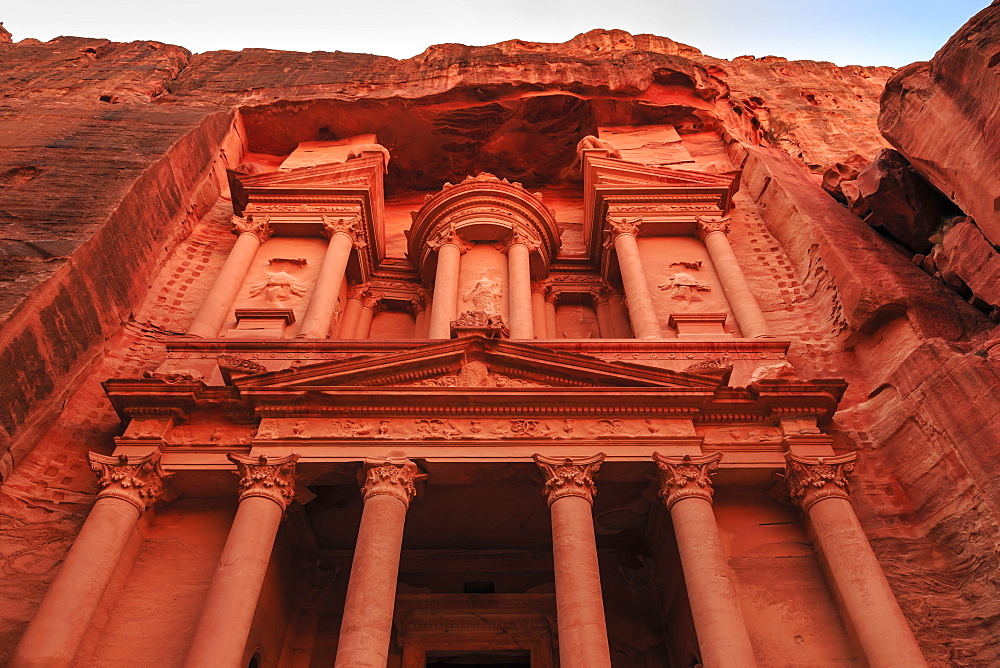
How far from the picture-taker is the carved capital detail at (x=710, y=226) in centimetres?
1659

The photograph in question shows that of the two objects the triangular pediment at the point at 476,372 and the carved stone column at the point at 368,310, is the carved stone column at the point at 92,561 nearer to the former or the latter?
the triangular pediment at the point at 476,372

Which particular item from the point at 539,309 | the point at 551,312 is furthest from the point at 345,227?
the point at 551,312

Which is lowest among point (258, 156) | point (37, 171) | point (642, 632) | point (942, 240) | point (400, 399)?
point (642, 632)

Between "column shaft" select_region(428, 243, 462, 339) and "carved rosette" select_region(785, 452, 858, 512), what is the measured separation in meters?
6.38

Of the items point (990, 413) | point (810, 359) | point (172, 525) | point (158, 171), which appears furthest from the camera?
point (158, 171)

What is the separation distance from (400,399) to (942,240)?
34.8 feet

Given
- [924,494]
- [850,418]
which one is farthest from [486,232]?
[924,494]

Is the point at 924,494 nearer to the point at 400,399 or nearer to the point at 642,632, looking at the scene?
the point at 642,632

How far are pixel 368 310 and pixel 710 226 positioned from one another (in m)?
8.22

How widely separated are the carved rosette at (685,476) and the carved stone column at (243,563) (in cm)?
489

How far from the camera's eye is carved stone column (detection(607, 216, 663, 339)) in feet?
46.3

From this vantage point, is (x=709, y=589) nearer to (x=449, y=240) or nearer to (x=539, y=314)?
(x=539, y=314)

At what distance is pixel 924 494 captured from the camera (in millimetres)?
10242

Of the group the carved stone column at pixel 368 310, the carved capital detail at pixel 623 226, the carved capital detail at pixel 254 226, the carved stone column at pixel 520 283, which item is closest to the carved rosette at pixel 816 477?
the carved stone column at pixel 520 283
